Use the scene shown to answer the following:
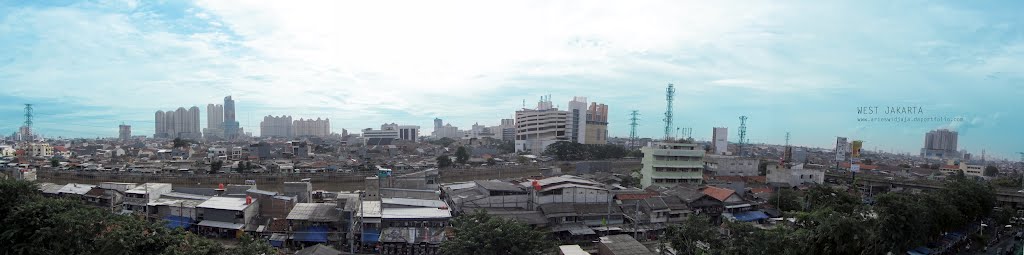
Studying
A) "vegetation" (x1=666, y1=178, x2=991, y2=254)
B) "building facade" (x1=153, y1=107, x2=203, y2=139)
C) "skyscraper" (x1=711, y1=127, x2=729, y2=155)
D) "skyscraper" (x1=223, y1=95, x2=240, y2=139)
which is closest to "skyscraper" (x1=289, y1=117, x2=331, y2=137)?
"skyscraper" (x1=223, y1=95, x2=240, y2=139)

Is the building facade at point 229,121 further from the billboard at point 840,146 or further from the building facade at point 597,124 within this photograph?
the billboard at point 840,146

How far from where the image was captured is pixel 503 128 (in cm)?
10806

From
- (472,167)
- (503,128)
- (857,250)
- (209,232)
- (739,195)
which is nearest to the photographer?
(857,250)

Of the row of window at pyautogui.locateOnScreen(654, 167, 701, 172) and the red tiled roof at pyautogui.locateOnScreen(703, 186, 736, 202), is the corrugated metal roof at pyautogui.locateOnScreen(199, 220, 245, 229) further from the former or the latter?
the row of window at pyautogui.locateOnScreen(654, 167, 701, 172)

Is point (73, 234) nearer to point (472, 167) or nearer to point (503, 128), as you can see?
point (472, 167)

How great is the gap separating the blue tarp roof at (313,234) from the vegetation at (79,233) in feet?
16.3

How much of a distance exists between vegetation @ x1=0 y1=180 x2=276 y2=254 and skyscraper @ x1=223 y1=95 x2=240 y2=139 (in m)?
117

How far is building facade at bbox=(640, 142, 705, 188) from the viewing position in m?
→ 27.9

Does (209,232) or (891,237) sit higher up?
(891,237)

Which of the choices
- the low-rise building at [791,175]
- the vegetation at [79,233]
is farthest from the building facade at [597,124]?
the vegetation at [79,233]

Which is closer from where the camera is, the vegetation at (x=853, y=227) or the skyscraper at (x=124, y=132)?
the vegetation at (x=853, y=227)

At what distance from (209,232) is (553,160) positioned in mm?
36128

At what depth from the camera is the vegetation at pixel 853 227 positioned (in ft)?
36.6

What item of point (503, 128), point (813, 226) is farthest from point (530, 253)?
point (503, 128)
